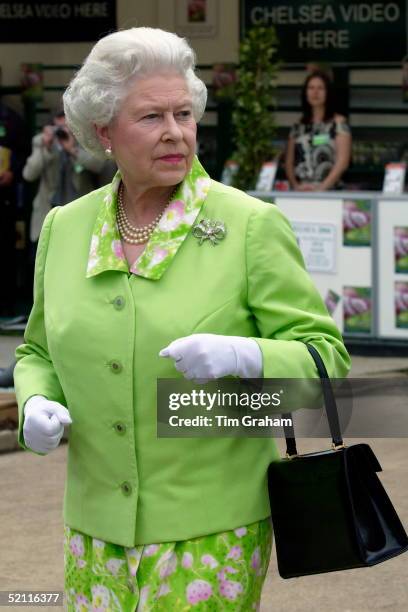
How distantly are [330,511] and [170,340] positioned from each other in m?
0.45

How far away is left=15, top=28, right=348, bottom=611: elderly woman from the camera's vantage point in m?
3.09

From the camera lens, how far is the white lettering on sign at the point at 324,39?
13.5 m

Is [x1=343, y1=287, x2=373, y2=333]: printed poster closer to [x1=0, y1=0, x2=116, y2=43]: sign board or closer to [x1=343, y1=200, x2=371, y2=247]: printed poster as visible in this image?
[x1=343, y1=200, x2=371, y2=247]: printed poster

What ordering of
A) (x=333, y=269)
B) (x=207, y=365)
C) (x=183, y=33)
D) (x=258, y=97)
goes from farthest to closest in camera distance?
(x=183, y=33), (x=258, y=97), (x=333, y=269), (x=207, y=365)

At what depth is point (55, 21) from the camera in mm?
14641

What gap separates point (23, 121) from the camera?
1443 centimetres

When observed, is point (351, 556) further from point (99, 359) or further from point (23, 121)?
point (23, 121)

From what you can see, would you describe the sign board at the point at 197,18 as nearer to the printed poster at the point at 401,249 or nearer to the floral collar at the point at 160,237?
the printed poster at the point at 401,249

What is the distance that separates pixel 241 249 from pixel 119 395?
37cm

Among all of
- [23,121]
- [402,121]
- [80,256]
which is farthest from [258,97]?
[80,256]

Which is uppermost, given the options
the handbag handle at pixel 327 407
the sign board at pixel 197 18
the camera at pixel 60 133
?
the sign board at pixel 197 18

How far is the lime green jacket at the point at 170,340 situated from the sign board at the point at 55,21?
1159cm

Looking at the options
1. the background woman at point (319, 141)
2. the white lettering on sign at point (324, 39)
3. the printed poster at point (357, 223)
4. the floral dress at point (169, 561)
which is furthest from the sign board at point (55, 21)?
the floral dress at point (169, 561)

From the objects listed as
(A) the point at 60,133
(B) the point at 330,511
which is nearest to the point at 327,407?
(B) the point at 330,511
